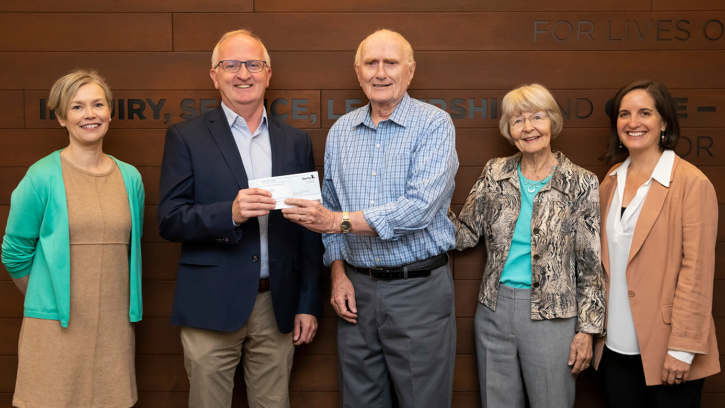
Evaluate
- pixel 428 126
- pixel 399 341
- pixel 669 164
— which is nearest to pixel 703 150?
pixel 669 164

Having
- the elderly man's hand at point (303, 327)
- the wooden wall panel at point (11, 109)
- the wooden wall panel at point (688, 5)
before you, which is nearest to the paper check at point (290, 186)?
the elderly man's hand at point (303, 327)

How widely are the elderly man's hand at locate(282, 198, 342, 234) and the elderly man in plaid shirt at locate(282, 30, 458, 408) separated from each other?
0.35 feet

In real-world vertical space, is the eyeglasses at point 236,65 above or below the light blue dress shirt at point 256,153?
above

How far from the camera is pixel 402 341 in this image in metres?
1.94

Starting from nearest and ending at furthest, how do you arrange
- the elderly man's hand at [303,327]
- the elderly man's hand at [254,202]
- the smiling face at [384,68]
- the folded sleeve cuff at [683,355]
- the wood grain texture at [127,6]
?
the elderly man's hand at [254,202], the folded sleeve cuff at [683,355], the smiling face at [384,68], the elderly man's hand at [303,327], the wood grain texture at [127,6]

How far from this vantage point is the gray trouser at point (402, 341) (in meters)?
1.93

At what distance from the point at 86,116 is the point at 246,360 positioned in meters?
1.25

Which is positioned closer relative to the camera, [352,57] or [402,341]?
[402,341]

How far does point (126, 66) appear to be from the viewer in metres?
2.44

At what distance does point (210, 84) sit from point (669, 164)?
2160mm

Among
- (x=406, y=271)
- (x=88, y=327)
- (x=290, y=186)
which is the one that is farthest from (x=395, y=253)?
(x=88, y=327)

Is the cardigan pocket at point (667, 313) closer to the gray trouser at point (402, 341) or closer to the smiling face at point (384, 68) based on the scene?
the gray trouser at point (402, 341)

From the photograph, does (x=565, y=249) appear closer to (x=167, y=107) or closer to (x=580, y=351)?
(x=580, y=351)

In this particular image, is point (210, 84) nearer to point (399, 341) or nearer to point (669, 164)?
point (399, 341)
